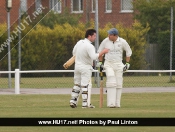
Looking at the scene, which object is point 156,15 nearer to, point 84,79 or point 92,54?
point 84,79

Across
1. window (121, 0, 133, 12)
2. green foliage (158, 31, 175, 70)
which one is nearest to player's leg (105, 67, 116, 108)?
green foliage (158, 31, 175, 70)

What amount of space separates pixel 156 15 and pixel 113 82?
1843 centimetres

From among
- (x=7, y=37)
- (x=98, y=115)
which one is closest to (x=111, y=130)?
(x=98, y=115)

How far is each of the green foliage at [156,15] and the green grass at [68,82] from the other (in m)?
2.08

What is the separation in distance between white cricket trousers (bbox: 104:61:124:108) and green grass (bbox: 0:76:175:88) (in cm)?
1084

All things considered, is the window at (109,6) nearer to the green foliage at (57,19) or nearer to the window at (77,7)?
the green foliage at (57,19)

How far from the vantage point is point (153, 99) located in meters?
19.4

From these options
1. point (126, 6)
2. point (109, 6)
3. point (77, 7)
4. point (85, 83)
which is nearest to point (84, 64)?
point (85, 83)

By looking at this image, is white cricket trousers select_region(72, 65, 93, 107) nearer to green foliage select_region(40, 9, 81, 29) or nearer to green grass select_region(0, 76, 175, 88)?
green grass select_region(0, 76, 175, 88)

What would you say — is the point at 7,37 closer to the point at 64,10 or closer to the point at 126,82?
the point at 126,82

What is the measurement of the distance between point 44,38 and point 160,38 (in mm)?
5509

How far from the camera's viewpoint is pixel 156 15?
113 feet

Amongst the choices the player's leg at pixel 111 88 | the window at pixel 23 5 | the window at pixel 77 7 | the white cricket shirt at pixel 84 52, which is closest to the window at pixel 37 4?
the window at pixel 23 5

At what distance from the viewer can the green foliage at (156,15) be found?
1307 inches
